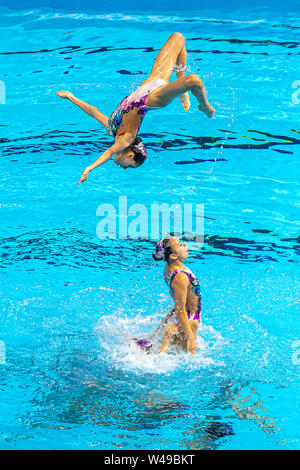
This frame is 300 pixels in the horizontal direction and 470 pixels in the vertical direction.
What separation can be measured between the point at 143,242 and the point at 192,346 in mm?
2147

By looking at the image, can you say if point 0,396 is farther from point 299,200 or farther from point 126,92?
point 126,92

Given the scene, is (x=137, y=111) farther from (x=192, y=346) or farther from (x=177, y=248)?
(x=192, y=346)

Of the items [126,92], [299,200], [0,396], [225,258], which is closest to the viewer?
[0,396]

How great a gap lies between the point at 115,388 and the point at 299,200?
3.73m

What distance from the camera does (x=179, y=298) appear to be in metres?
4.90

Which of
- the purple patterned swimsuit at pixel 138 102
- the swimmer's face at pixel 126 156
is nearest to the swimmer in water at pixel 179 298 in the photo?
the swimmer's face at pixel 126 156

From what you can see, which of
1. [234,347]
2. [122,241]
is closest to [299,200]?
[122,241]

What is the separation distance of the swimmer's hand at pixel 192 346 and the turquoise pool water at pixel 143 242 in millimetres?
110

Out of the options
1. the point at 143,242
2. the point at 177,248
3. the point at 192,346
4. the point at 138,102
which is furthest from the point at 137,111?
the point at 143,242

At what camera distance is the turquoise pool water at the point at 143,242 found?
462cm

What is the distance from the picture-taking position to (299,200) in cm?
756

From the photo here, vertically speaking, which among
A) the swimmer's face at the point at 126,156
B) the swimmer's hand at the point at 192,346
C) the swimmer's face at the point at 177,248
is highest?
the swimmer's face at the point at 126,156

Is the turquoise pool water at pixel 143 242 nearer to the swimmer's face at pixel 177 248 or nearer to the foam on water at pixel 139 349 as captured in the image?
the foam on water at pixel 139 349

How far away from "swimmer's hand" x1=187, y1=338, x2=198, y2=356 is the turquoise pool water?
0.11m
